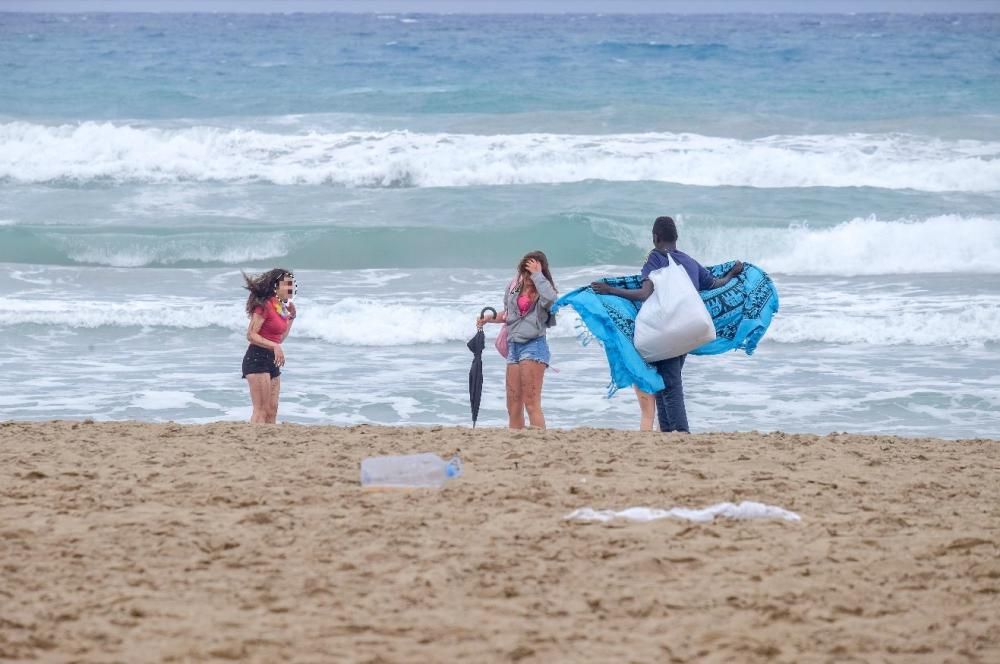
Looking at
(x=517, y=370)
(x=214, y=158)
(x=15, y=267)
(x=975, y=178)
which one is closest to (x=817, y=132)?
(x=975, y=178)

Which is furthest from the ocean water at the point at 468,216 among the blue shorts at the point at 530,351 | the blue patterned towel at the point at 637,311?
the blue patterned towel at the point at 637,311

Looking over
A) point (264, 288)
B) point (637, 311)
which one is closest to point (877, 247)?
point (637, 311)

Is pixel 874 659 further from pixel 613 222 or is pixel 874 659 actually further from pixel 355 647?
pixel 613 222

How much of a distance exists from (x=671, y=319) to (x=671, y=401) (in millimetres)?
693

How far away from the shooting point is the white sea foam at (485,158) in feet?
76.1

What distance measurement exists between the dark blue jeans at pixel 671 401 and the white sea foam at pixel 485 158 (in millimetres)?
15429

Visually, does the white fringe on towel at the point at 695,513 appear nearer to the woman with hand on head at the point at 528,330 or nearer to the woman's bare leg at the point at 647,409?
the woman's bare leg at the point at 647,409

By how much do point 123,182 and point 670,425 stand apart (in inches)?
706

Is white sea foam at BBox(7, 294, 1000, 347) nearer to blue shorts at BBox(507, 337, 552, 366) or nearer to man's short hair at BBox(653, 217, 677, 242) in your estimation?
blue shorts at BBox(507, 337, 552, 366)

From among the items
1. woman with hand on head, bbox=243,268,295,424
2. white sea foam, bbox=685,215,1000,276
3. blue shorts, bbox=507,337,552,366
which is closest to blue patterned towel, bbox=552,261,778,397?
blue shorts, bbox=507,337,552,366

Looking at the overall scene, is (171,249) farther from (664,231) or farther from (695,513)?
(695,513)

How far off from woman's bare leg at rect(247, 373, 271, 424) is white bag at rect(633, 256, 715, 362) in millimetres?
2615

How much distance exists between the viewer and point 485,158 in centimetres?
2405

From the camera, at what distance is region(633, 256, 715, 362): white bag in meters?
7.47
